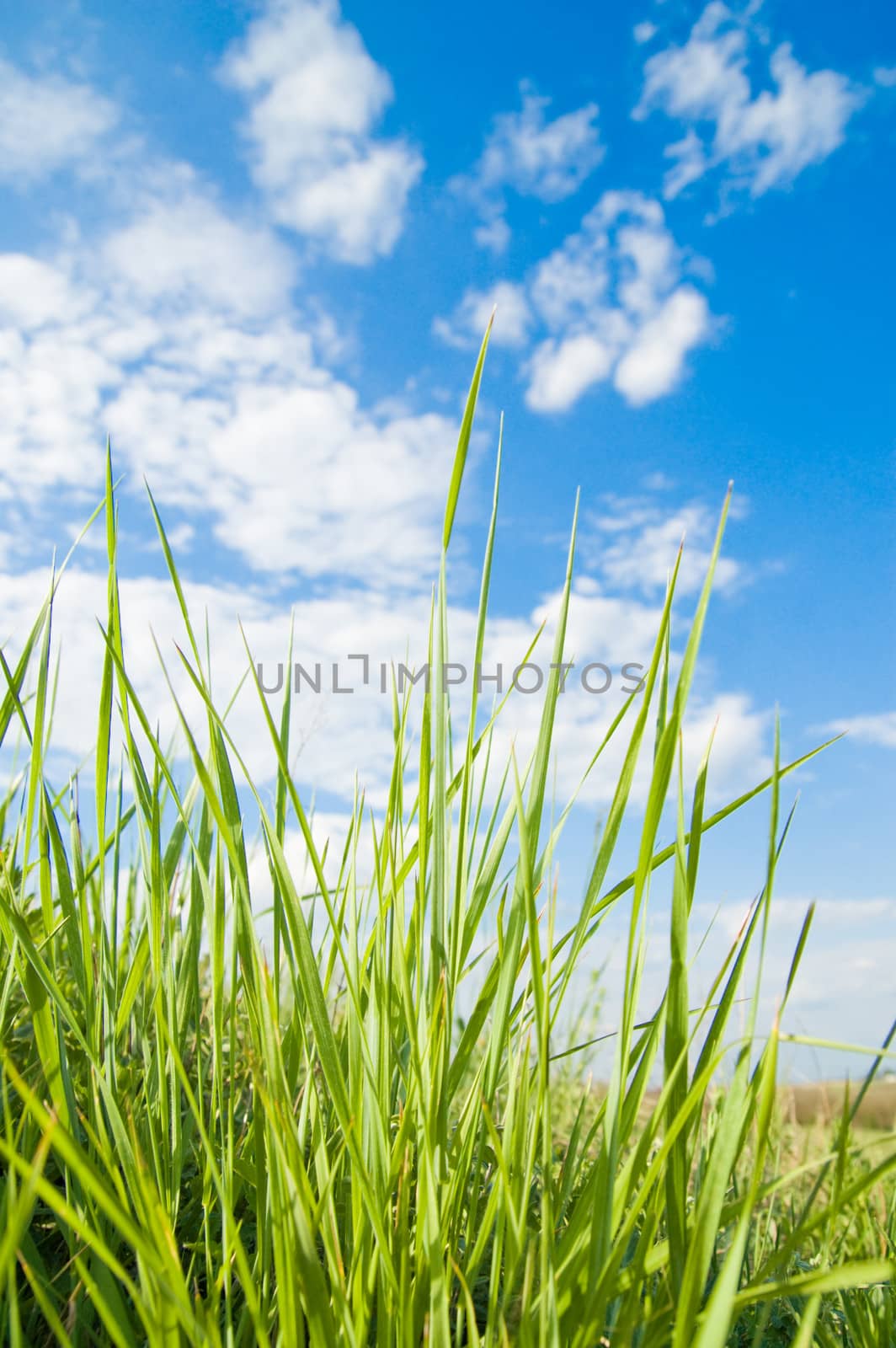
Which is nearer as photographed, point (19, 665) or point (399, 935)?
point (399, 935)

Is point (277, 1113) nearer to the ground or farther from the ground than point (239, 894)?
nearer to the ground

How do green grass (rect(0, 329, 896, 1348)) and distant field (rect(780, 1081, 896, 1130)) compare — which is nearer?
green grass (rect(0, 329, 896, 1348))

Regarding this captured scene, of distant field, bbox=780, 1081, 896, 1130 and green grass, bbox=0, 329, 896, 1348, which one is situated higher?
green grass, bbox=0, 329, 896, 1348

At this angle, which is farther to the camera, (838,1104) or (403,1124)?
(838,1104)

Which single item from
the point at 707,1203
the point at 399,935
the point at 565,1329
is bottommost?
the point at 565,1329

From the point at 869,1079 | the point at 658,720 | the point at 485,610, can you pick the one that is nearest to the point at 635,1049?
the point at 869,1079

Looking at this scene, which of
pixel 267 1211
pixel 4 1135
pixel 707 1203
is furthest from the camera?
pixel 4 1135

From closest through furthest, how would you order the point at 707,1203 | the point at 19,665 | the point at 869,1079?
the point at 707,1203, the point at 869,1079, the point at 19,665

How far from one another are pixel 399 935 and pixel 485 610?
0.32 meters

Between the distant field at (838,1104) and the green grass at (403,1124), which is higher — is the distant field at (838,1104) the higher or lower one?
the lower one

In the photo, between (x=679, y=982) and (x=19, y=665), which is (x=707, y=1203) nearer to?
(x=679, y=982)

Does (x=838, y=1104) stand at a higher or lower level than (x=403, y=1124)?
lower

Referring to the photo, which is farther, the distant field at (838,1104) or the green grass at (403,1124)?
the distant field at (838,1104)

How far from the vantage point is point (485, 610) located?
87cm
